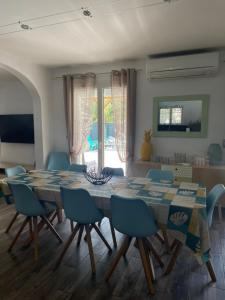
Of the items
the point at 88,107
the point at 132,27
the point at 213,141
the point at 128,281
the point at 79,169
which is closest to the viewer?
the point at 128,281

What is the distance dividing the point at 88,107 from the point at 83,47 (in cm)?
133

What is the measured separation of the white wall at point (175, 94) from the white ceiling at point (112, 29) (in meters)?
0.47

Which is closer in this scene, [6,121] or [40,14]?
[40,14]

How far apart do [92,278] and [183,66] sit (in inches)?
129

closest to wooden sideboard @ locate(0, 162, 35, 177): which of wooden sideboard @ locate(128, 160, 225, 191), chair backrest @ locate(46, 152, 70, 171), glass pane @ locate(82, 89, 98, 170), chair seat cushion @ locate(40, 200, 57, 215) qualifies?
chair backrest @ locate(46, 152, 70, 171)

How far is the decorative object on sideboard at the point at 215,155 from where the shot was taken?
3600mm

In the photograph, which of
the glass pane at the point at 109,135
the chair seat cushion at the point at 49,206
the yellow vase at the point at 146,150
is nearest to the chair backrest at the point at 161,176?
the yellow vase at the point at 146,150

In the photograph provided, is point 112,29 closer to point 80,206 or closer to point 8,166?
point 80,206

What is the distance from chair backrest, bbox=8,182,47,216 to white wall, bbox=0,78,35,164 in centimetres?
318

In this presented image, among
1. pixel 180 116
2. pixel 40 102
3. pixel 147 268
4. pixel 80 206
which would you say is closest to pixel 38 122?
pixel 40 102

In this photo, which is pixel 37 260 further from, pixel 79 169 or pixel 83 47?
pixel 83 47

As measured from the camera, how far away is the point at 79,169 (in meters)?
3.29

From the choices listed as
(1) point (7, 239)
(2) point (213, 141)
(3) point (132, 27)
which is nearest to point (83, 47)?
(3) point (132, 27)

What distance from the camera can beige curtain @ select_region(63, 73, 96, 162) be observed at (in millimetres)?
4426
